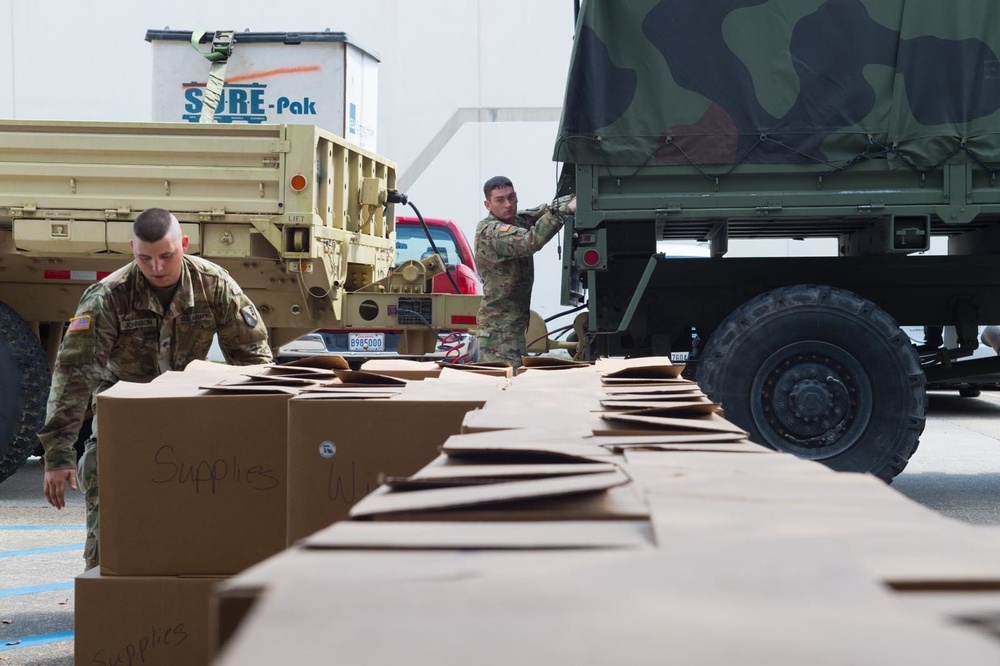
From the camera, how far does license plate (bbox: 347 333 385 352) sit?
30.2 ft

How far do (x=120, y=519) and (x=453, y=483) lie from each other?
1.89 meters

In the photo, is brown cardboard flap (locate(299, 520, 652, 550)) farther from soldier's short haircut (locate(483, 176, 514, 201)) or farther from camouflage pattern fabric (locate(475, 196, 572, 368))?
soldier's short haircut (locate(483, 176, 514, 201))

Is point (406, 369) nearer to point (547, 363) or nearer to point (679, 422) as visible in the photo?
point (547, 363)

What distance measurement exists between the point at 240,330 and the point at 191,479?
141 centimetres

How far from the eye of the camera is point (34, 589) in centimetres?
505

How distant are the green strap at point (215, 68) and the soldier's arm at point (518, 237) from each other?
12.0 feet

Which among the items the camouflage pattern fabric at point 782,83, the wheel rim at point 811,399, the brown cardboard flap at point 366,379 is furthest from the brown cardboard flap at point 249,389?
the wheel rim at point 811,399

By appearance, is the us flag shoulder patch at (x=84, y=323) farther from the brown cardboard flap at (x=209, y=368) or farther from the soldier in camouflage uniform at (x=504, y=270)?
the soldier in camouflage uniform at (x=504, y=270)

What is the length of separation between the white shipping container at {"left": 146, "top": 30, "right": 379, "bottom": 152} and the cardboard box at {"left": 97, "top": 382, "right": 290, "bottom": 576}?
23.1 feet

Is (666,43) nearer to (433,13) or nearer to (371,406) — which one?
(371,406)

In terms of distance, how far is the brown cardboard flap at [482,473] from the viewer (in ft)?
5.33

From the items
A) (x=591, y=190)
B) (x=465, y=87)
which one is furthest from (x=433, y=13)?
(x=591, y=190)

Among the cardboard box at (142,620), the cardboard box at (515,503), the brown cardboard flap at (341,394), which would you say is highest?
the brown cardboard flap at (341,394)

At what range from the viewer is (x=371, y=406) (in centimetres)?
290
